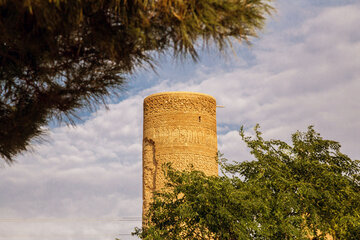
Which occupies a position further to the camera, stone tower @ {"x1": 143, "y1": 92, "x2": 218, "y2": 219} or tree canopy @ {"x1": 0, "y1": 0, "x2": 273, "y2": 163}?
stone tower @ {"x1": 143, "y1": 92, "x2": 218, "y2": 219}

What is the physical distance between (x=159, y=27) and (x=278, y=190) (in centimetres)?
820

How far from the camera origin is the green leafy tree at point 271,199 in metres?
10.4

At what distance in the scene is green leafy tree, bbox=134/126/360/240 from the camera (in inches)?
410

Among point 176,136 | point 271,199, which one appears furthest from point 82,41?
point 176,136

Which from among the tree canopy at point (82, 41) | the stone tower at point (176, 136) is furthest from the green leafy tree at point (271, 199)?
the tree canopy at point (82, 41)

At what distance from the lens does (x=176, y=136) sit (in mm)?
16719

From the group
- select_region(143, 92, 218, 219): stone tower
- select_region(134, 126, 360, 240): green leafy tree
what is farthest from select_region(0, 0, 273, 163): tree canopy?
select_region(143, 92, 218, 219): stone tower

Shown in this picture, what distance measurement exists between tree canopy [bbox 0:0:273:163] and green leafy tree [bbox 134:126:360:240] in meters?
5.36

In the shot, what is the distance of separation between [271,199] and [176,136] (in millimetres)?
6223

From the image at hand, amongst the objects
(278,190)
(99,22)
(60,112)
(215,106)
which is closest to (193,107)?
(215,106)

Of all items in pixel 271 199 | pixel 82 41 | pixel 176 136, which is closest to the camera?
pixel 82 41

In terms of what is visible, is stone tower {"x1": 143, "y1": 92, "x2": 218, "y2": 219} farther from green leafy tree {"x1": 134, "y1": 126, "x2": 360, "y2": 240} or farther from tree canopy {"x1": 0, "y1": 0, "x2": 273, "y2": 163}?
tree canopy {"x1": 0, "y1": 0, "x2": 273, "y2": 163}

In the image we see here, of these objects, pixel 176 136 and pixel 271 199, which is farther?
pixel 176 136

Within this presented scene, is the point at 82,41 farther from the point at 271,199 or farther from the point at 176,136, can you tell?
the point at 176,136
